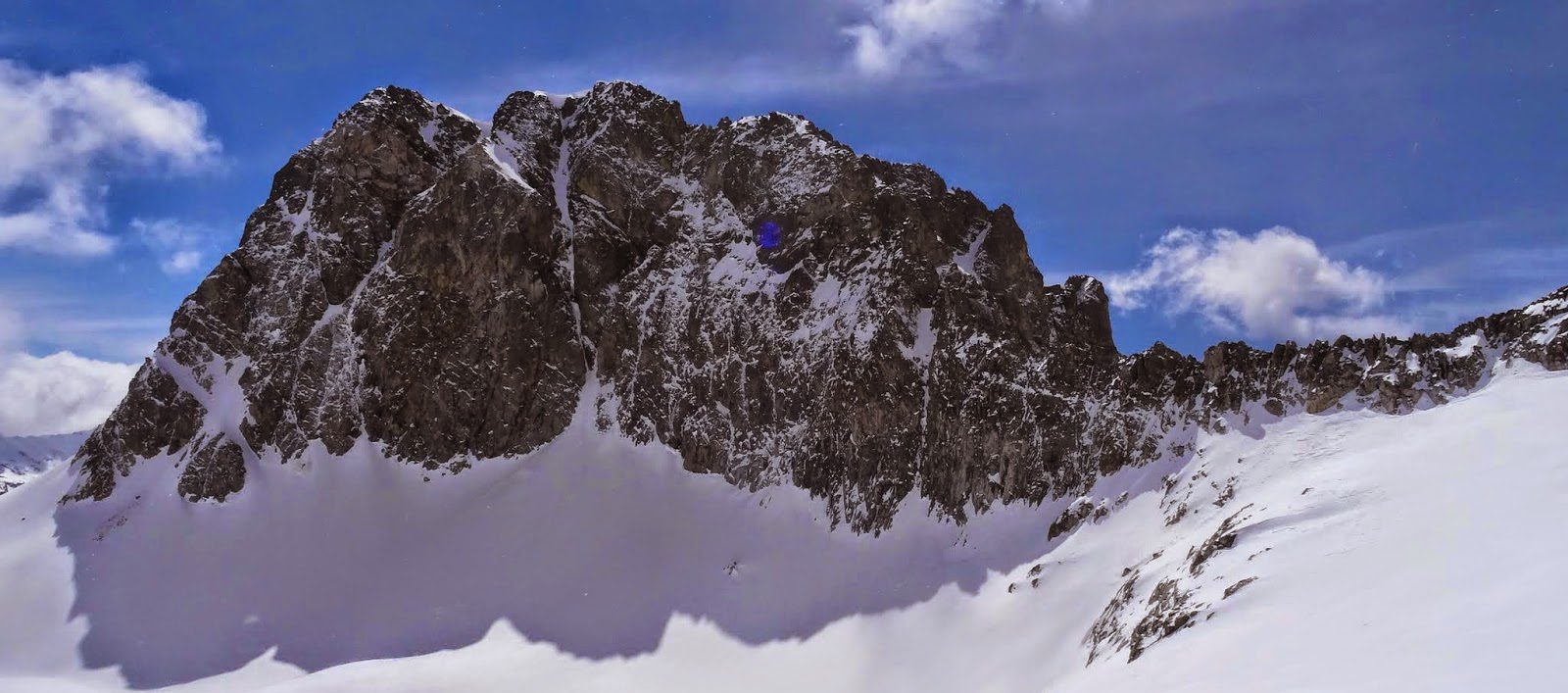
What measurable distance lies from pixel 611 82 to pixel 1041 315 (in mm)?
51751

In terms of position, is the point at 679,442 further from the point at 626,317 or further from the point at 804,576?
the point at 804,576

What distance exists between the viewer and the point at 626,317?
78.6m

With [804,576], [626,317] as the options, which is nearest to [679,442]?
[626,317]

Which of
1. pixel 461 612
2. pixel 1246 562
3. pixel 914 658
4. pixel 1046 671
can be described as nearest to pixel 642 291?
pixel 461 612

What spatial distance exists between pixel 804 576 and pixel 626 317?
3145cm

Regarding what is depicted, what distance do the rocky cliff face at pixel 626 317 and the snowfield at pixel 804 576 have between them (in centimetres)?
391

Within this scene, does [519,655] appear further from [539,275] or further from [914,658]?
[539,275]

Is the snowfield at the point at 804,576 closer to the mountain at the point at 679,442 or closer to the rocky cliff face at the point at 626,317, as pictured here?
the mountain at the point at 679,442

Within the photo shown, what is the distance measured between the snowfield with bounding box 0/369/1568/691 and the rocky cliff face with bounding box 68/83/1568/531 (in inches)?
154

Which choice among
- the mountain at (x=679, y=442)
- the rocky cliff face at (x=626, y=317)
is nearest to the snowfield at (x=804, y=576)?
the mountain at (x=679, y=442)

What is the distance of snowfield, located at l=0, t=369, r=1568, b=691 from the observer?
18047 millimetres

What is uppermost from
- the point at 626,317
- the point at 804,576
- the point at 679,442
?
the point at 626,317

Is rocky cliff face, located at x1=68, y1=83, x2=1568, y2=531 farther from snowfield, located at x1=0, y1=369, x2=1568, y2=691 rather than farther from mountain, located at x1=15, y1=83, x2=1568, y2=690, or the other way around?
snowfield, located at x1=0, y1=369, x2=1568, y2=691

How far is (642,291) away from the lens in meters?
79.4
